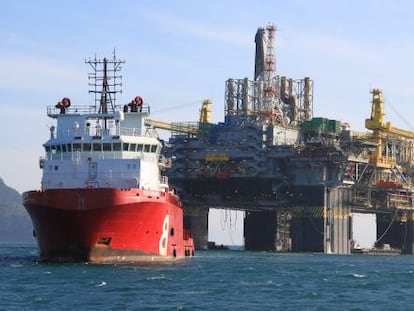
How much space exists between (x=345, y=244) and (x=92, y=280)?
75.8 meters

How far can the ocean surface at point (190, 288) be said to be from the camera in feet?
163

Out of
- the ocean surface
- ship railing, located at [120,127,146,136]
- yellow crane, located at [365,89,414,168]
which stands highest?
yellow crane, located at [365,89,414,168]

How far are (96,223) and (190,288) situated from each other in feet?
41.7

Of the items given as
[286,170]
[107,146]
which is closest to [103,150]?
[107,146]

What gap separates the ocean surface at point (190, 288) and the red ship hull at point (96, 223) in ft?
4.11

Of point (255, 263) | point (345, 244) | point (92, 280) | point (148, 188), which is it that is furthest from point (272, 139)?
point (92, 280)

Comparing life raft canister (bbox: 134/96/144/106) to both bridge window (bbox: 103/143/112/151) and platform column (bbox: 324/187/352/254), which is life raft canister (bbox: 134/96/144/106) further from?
platform column (bbox: 324/187/352/254)

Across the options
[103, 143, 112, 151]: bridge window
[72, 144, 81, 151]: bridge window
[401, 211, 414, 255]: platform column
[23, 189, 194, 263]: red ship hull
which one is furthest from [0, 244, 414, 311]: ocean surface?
[401, 211, 414, 255]: platform column

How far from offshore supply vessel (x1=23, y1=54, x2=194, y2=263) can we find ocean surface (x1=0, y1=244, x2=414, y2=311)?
168 cm

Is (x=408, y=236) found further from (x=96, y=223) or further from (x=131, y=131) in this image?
(x=96, y=223)

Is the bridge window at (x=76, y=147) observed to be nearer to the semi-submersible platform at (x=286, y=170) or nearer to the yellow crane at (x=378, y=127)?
the semi-submersible platform at (x=286, y=170)

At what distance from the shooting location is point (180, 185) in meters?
137

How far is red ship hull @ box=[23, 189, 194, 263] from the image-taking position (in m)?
67.6

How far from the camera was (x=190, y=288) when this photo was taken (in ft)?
187
